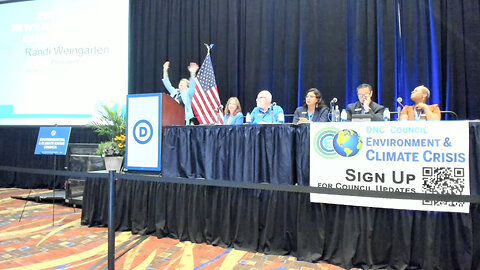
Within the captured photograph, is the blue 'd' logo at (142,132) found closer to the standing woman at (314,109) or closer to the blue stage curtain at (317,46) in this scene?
the standing woman at (314,109)

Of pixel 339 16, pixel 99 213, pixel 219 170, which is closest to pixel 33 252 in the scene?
pixel 99 213

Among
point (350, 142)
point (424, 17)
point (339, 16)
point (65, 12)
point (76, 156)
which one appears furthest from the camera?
point (65, 12)

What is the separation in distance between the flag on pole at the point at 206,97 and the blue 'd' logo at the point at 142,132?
157 centimetres

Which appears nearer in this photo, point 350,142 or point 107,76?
point 350,142

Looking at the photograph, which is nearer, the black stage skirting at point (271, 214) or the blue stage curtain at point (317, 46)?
the black stage skirting at point (271, 214)

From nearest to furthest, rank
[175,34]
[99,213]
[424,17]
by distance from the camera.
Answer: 1. [99,213]
2. [424,17]
3. [175,34]

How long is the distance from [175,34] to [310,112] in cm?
327

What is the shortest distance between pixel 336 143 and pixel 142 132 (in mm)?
1854

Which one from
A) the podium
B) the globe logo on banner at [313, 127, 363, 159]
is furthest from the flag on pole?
the globe logo on banner at [313, 127, 363, 159]

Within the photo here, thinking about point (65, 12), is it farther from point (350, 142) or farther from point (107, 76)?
point (350, 142)

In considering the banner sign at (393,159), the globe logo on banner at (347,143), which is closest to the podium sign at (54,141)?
the banner sign at (393,159)

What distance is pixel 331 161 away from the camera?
2477 mm

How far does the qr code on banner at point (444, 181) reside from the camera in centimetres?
218

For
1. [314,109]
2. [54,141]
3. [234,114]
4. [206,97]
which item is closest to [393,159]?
[314,109]
